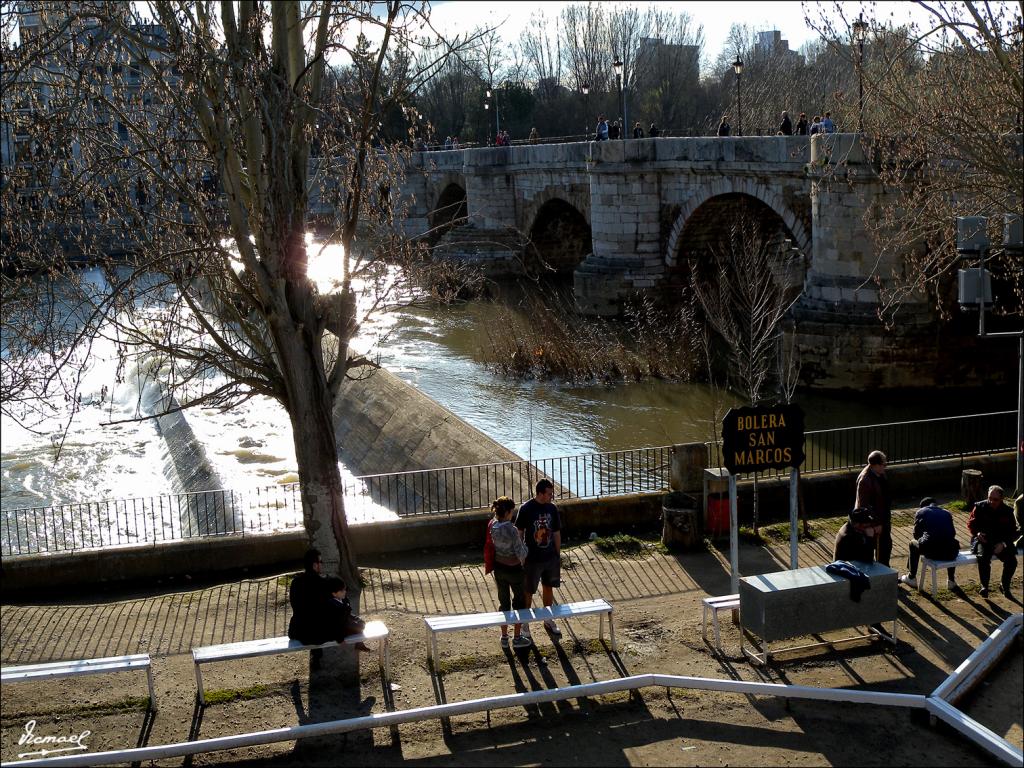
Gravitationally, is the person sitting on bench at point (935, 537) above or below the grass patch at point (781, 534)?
above

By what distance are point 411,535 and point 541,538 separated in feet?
11.8

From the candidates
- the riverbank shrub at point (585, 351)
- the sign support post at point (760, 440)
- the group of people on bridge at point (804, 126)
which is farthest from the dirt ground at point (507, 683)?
the group of people on bridge at point (804, 126)

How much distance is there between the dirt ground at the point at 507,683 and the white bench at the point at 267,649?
0.22 m

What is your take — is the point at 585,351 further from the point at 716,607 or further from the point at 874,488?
the point at 716,607

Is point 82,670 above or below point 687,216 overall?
below

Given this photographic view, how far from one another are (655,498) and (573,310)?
24333 mm

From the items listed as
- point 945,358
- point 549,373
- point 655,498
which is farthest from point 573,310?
point 655,498

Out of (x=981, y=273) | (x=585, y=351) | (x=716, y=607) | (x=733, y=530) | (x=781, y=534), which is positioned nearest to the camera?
(x=716, y=607)

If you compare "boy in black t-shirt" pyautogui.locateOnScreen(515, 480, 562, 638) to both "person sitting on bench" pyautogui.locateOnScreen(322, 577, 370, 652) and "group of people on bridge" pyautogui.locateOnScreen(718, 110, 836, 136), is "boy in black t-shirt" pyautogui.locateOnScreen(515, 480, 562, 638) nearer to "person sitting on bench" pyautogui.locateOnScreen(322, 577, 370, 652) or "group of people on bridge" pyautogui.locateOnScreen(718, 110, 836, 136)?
"person sitting on bench" pyautogui.locateOnScreen(322, 577, 370, 652)

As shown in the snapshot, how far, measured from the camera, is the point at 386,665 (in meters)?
8.27

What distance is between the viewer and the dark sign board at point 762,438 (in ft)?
30.5

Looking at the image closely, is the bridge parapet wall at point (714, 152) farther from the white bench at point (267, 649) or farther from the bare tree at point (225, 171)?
the white bench at point (267, 649)

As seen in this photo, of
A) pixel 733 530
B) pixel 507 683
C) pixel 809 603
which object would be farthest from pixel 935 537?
pixel 507 683

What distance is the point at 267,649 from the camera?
7.93 m
